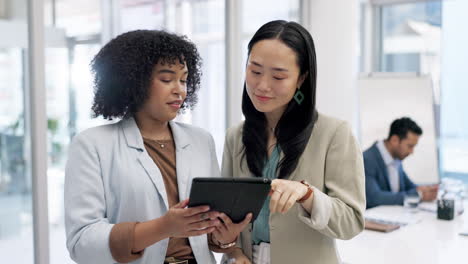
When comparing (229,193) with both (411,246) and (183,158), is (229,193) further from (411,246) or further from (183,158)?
(411,246)

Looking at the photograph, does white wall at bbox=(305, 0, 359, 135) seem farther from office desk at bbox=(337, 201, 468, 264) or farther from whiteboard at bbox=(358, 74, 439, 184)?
office desk at bbox=(337, 201, 468, 264)

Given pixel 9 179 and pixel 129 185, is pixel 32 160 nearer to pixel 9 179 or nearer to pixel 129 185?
pixel 9 179

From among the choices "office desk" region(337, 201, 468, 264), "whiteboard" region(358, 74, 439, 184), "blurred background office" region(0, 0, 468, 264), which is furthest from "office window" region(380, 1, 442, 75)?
"office desk" region(337, 201, 468, 264)

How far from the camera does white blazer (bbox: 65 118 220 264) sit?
4.12 feet

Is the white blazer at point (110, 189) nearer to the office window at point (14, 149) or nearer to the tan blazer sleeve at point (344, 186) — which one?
the tan blazer sleeve at point (344, 186)

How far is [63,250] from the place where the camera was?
2.49 m

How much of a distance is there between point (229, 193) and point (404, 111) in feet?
12.5

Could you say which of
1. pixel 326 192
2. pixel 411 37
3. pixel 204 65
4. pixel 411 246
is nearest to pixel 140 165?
pixel 326 192

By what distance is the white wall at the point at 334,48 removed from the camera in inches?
180

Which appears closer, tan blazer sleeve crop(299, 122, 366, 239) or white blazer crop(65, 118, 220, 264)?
white blazer crop(65, 118, 220, 264)

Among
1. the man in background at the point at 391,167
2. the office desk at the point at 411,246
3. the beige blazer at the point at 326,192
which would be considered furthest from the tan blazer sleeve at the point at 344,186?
the man in background at the point at 391,167

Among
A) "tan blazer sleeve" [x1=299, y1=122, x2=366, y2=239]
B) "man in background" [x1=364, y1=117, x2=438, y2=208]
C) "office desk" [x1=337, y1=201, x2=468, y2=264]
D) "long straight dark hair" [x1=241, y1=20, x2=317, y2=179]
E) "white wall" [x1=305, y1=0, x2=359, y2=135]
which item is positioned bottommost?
"office desk" [x1=337, y1=201, x2=468, y2=264]

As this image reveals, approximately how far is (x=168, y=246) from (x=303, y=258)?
0.41 m

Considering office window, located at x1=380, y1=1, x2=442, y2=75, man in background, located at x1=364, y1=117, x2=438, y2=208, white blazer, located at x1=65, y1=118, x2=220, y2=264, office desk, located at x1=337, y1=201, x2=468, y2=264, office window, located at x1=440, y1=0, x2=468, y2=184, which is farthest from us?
A: office window, located at x1=380, y1=1, x2=442, y2=75
